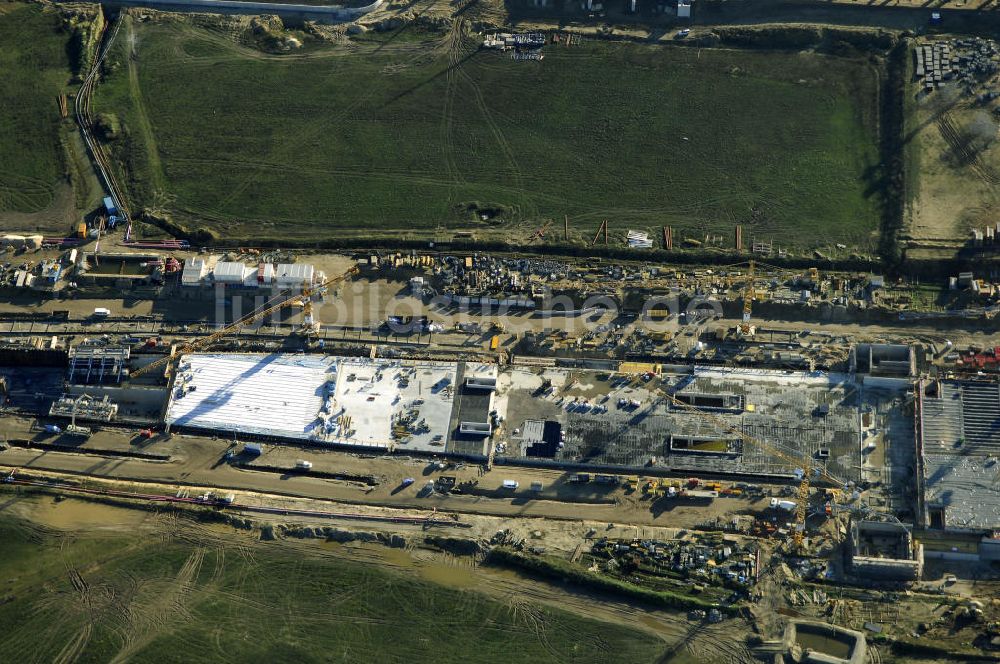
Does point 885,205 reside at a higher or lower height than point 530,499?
higher

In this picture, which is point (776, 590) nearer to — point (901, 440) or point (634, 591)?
point (634, 591)

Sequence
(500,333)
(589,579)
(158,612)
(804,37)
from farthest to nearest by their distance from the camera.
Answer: (804,37) < (500,333) < (158,612) < (589,579)

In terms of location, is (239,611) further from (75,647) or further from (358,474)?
(358,474)

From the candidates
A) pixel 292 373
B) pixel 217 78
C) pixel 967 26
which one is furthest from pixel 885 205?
pixel 217 78

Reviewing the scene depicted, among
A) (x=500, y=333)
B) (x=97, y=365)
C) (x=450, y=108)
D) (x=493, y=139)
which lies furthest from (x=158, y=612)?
(x=450, y=108)

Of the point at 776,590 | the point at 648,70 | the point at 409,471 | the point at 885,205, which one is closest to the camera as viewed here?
the point at 776,590

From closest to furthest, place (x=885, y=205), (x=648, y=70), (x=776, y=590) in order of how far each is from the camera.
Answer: (x=776, y=590), (x=885, y=205), (x=648, y=70)

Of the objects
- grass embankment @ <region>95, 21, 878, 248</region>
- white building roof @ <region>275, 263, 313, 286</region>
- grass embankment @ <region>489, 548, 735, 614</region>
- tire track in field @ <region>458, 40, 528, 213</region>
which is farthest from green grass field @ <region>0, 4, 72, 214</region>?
grass embankment @ <region>489, 548, 735, 614</region>
